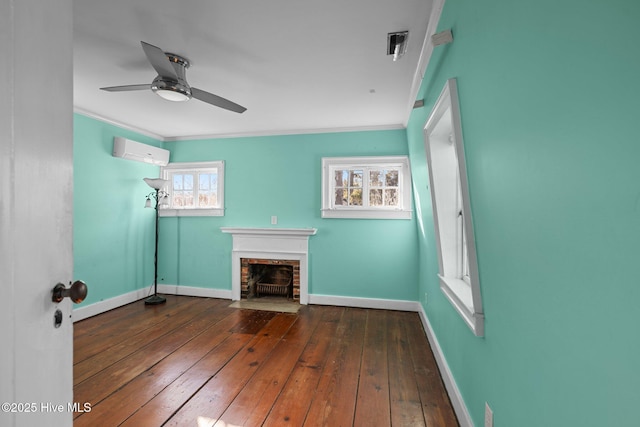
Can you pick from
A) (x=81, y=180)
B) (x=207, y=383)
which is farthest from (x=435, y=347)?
(x=81, y=180)

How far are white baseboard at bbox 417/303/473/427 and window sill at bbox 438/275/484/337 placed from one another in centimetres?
57

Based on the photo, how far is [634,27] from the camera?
0.49m

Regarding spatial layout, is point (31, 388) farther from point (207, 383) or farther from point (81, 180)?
point (81, 180)

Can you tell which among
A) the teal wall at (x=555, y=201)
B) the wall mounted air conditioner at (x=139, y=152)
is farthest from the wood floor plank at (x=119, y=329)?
the teal wall at (x=555, y=201)

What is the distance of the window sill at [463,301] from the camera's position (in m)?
1.37

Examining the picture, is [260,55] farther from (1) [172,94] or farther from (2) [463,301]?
(2) [463,301]

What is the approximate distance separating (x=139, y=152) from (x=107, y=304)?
82.6 inches

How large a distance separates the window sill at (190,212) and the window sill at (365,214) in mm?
1702

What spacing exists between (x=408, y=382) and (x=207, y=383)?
1.57 m

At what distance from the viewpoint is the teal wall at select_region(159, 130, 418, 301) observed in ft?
13.0

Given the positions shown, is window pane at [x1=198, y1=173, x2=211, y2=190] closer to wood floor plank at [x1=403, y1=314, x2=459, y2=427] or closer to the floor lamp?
the floor lamp

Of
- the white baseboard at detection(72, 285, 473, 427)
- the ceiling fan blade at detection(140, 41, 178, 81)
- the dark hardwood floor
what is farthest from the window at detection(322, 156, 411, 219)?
the ceiling fan blade at detection(140, 41, 178, 81)

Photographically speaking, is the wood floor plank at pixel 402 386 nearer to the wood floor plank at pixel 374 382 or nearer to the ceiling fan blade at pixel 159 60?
the wood floor plank at pixel 374 382

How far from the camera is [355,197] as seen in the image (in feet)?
13.5
